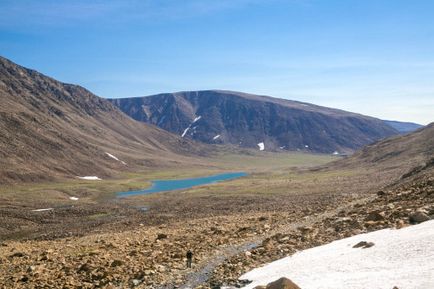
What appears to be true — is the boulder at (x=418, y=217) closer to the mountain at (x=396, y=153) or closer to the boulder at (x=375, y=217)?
the boulder at (x=375, y=217)

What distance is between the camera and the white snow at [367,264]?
15367mm

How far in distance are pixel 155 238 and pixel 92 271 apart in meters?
10.0

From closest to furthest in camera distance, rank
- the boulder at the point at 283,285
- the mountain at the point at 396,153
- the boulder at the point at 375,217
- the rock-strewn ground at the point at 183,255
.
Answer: the boulder at the point at 283,285
the rock-strewn ground at the point at 183,255
the boulder at the point at 375,217
the mountain at the point at 396,153

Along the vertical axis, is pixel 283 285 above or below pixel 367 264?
below

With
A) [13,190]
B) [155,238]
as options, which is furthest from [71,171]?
[155,238]

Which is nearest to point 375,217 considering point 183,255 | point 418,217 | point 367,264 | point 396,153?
point 418,217

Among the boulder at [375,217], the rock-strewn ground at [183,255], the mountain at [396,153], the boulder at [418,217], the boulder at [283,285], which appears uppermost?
the mountain at [396,153]

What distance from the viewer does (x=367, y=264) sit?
17.6 metres

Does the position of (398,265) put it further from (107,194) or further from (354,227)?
(107,194)

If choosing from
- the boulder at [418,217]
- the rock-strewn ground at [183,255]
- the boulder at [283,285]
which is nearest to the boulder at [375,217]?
the rock-strewn ground at [183,255]

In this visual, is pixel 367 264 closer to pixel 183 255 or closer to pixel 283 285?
pixel 283 285

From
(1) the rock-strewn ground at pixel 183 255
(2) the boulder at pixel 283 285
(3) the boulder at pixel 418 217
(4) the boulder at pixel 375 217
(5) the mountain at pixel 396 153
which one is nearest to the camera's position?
(2) the boulder at pixel 283 285

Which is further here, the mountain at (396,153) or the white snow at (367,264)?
the mountain at (396,153)

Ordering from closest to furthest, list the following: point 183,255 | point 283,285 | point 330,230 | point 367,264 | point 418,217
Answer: point 283,285, point 367,264, point 418,217, point 183,255, point 330,230
